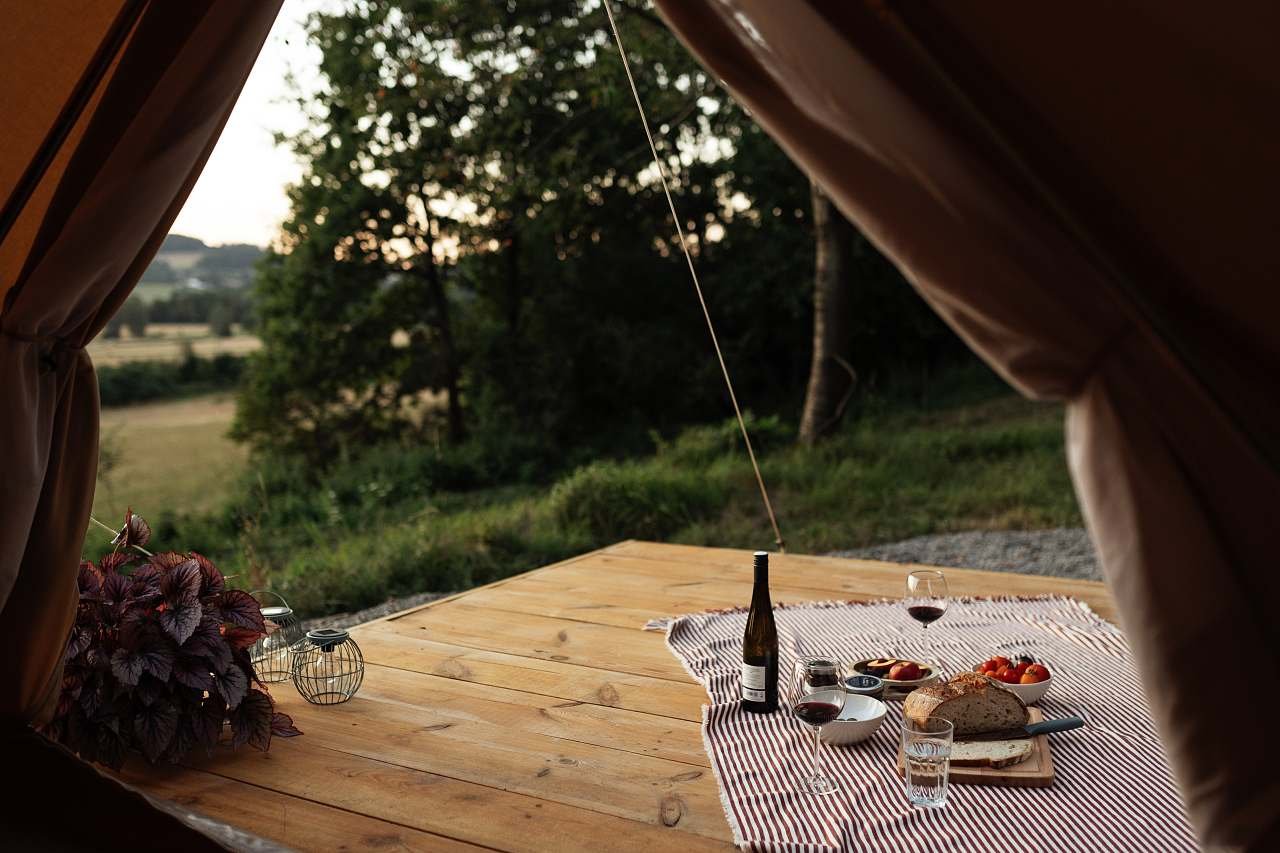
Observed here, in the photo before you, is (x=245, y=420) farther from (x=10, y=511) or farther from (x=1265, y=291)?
(x=1265, y=291)

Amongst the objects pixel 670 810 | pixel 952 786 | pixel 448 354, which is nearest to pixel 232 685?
pixel 670 810

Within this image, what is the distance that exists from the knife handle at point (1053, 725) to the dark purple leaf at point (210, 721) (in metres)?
1.51

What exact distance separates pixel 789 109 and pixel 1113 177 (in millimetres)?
409

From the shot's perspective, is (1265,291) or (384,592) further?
(384,592)

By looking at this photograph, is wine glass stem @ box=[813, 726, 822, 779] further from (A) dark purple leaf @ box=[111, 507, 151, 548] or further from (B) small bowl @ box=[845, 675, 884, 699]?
(A) dark purple leaf @ box=[111, 507, 151, 548]

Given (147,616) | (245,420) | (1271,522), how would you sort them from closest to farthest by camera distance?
(1271,522) → (147,616) → (245,420)

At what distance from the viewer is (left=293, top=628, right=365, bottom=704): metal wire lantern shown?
7.88 ft

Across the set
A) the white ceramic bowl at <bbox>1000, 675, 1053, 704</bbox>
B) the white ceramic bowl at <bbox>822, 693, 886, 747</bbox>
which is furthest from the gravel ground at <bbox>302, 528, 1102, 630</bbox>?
the white ceramic bowl at <bbox>1000, 675, 1053, 704</bbox>

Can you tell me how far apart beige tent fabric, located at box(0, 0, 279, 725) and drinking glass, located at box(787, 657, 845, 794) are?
1388 mm

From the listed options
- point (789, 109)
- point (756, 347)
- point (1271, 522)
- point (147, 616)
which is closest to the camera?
point (1271, 522)

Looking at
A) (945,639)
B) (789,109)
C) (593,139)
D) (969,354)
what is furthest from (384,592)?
(969,354)

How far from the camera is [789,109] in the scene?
1.45 m

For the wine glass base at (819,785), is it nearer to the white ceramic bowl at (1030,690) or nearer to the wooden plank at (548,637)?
the white ceramic bowl at (1030,690)

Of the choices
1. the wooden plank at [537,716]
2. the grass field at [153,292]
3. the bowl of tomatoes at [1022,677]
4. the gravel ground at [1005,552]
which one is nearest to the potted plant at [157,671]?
the wooden plank at [537,716]
